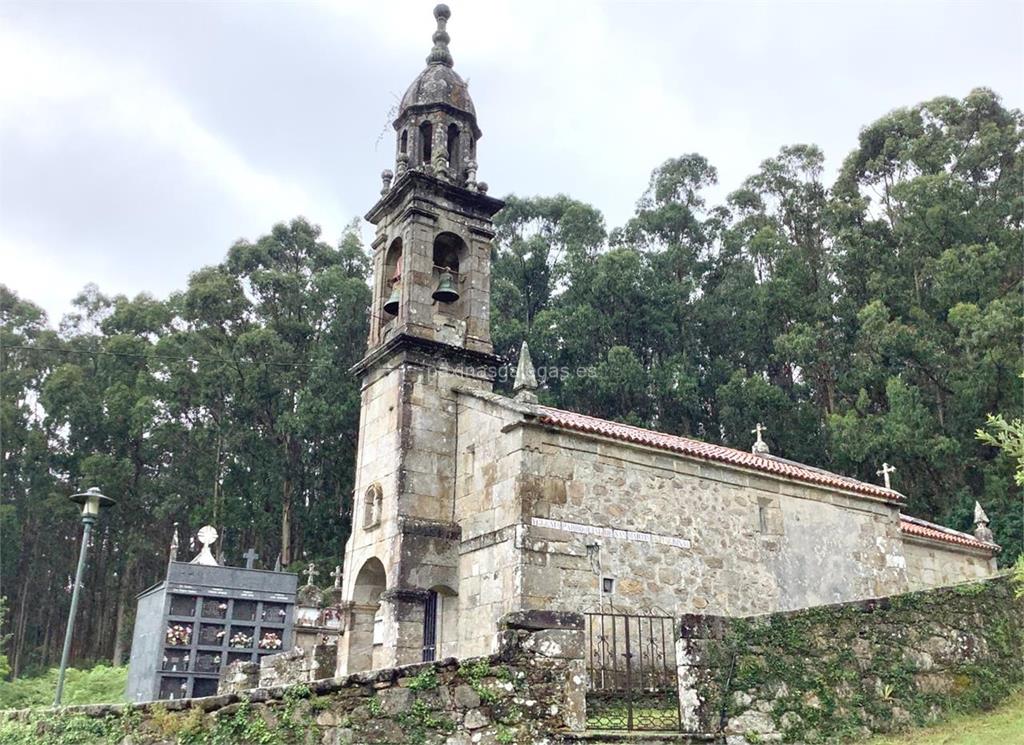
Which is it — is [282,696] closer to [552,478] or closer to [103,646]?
[552,478]

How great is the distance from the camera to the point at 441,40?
61.7ft

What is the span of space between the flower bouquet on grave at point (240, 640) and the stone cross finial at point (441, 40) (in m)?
12.3

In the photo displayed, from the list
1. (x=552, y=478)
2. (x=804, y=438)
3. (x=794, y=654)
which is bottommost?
(x=794, y=654)

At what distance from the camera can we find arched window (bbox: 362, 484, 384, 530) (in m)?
15.3

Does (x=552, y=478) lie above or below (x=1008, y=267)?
below

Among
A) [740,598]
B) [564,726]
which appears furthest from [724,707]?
[740,598]

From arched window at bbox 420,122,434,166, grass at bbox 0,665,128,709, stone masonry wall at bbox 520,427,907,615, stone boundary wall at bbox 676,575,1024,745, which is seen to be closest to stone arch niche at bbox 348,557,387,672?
stone masonry wall at bbox 520,427,907,615

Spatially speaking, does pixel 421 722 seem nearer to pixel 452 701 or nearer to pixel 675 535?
pixel 452 701

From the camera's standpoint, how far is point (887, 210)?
34969 mm

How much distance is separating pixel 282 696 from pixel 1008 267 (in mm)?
30643

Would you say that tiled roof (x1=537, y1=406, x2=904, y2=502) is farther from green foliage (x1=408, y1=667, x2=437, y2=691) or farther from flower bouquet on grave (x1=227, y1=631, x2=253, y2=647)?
flower bouquet on grave (x1=227, y1=631, x2=253, y2=647)

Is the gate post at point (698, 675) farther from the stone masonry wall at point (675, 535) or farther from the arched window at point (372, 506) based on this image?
the arched window at point (372, 506)

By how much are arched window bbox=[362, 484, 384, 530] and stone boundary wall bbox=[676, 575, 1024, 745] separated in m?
8.68

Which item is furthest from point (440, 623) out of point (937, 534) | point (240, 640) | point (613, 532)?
point (937, 534)
